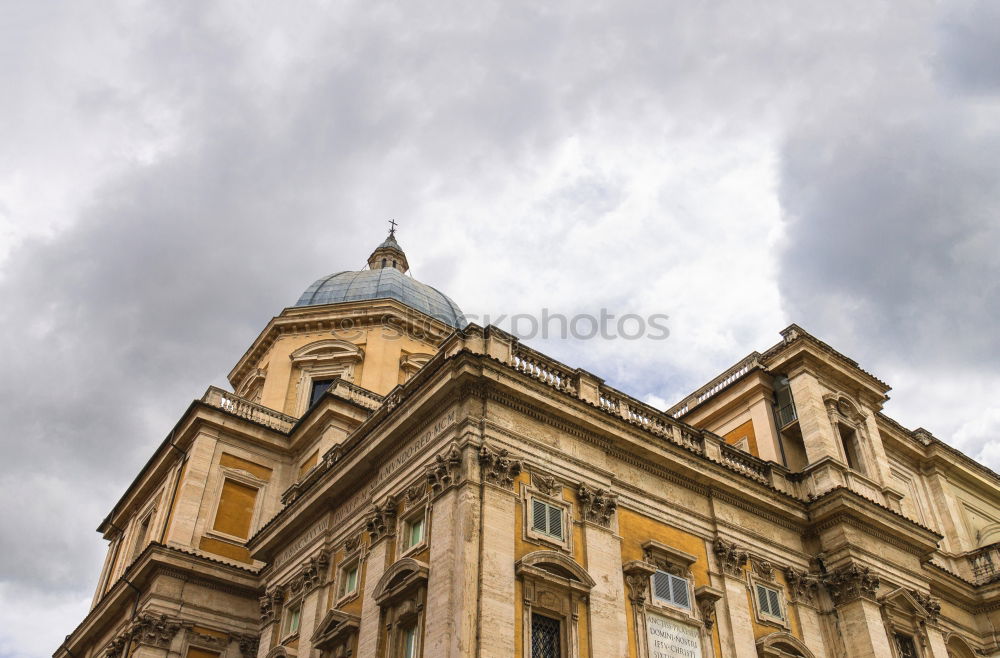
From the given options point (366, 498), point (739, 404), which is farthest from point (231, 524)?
point (739, 404)

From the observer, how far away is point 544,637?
16031mm

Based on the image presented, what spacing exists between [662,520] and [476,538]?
17.6 ft

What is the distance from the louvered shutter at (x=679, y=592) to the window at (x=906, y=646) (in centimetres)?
653

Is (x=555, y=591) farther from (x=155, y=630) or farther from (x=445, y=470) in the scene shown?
(x=155, y=630)

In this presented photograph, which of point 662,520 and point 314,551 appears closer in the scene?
point 662,520

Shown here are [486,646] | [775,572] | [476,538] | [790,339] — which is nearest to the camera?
[486,646]

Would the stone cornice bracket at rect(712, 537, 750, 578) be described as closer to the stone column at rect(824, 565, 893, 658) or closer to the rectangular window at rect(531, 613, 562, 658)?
the stone column at rect(824, 565, 893, 658)

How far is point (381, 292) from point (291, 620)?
19.3 m

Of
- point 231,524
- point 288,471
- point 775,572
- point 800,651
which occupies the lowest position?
point 800,651

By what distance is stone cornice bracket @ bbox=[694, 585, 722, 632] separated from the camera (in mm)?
18641

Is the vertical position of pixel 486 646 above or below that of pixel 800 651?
below

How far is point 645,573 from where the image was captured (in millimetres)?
17984

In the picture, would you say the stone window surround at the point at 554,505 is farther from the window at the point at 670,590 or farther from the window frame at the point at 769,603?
the window frame at the point at 769,603

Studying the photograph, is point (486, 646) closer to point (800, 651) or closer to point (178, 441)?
point (800, 651)
